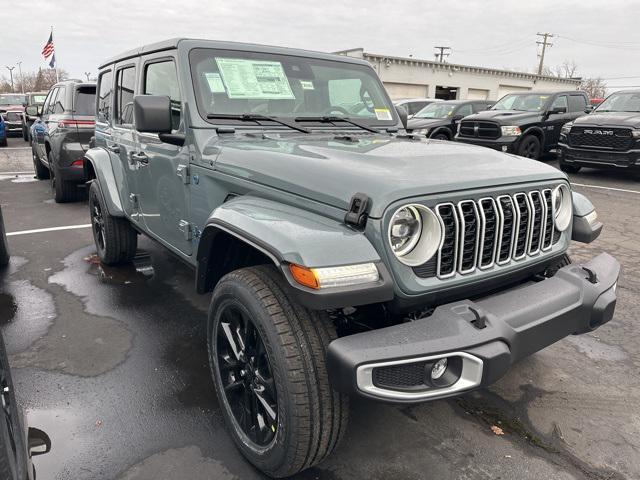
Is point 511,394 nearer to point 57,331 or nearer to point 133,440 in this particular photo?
point 133,440

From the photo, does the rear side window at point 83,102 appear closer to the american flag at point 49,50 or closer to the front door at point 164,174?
the front door at point 164,174

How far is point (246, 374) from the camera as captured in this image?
7.53ft

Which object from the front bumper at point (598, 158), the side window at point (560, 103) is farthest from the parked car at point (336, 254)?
the side window at point (560, 103)

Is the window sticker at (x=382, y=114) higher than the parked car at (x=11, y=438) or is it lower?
higher

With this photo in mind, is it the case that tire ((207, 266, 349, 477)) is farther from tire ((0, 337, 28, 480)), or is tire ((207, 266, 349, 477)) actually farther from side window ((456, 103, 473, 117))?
side window ((456, 103, 473, 117))

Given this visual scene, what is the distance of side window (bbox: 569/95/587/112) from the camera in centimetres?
1209

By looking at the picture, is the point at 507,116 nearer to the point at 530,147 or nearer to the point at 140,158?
the point at 530,147

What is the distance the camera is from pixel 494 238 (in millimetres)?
2209

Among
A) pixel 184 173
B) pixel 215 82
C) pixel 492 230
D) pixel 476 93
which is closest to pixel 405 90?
pixel 476 93

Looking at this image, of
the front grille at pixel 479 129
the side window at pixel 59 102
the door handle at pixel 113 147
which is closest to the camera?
the door handle at pixel 113 147

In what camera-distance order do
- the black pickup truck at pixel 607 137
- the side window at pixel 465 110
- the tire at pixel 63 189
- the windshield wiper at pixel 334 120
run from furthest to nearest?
the side window at pixel 465 110 → the black pickup truck at pixel 607 137 → the tire at pixel 63 189 → the windshield wiper at pixel 334 120

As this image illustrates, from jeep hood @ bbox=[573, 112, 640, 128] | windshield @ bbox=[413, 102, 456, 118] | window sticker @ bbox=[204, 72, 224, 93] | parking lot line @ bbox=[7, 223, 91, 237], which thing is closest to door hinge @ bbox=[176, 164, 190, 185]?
window sticker @ bbox=[204, 72, 224, 93]

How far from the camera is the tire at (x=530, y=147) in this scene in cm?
1098

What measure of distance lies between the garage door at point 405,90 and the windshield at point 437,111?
1897 centimetres
